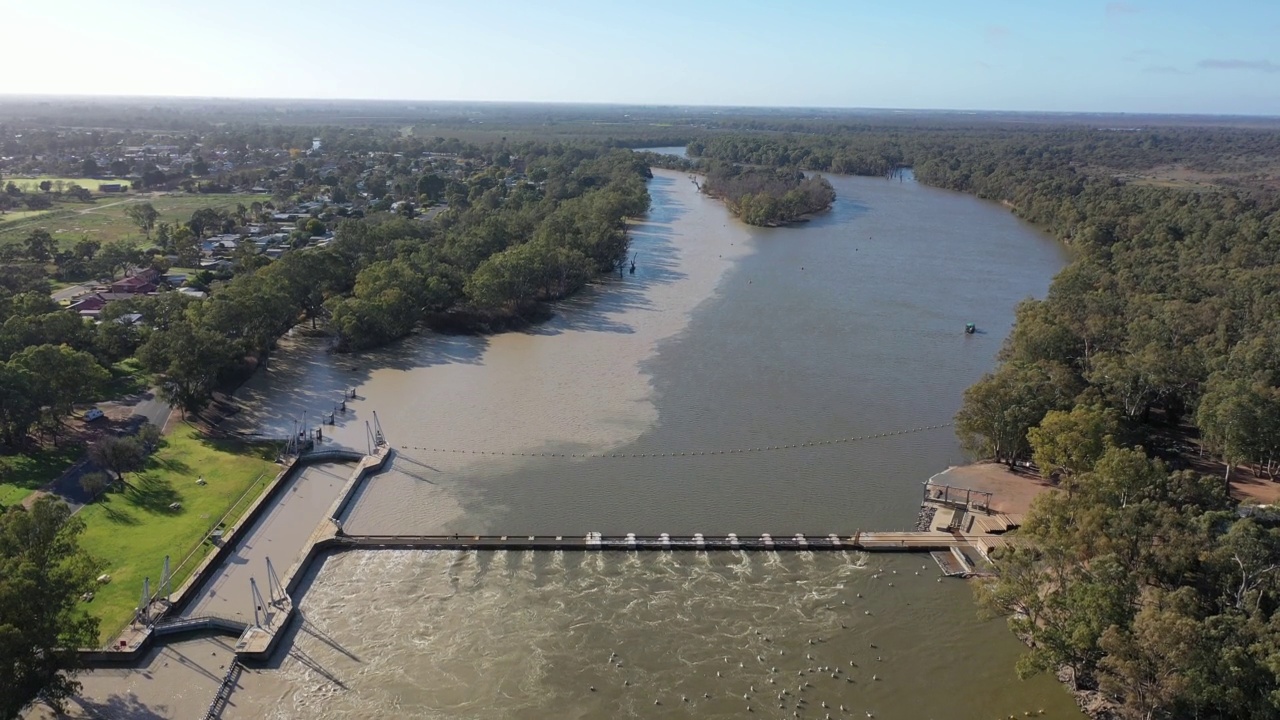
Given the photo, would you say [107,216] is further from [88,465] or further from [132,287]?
[88,465]

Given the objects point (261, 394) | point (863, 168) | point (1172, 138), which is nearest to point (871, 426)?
point (261, 394)

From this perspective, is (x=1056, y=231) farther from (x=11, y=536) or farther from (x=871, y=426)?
(x=11, y=536)

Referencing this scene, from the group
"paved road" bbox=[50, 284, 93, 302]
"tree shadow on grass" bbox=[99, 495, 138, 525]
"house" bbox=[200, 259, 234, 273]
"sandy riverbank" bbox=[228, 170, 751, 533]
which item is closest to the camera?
"tree shadow on grass" bbox=[99, 495, 138, 525]

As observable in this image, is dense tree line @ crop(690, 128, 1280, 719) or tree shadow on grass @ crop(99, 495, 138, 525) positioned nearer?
dense tree line @ crop(690, 128, 1280, 719)

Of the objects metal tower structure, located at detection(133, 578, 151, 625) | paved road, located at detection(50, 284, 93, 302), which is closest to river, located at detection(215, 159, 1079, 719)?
metal tower structure, located at detection(133, 578, 151, 625)

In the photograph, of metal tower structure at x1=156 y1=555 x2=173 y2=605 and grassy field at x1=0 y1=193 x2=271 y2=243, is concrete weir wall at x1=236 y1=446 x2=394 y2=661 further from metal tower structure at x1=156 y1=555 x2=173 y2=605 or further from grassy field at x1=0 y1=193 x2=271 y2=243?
grassy field at x1=0 y1=193 x2=271 y2=243

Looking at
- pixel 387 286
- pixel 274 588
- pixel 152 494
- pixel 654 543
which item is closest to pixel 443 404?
pixel 387 286
